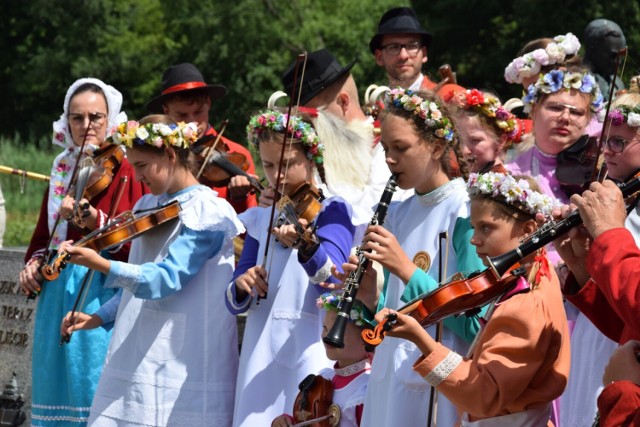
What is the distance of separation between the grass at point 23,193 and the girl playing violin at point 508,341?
9537mm

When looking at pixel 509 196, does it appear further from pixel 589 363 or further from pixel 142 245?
pixel 142 245

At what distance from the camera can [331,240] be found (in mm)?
5805

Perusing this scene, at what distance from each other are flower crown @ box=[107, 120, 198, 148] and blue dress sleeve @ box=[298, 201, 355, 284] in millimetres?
890

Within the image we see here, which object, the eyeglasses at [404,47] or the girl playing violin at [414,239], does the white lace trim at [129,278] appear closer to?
the girl playing violin at [414,239]

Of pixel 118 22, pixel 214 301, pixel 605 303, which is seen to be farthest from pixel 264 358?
pixel 118 22

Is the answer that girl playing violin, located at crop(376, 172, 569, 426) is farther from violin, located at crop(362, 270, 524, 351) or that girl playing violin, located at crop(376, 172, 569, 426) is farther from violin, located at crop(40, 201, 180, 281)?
violin, located at crop(40, 201, 180, 281)

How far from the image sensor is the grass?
13695 mm

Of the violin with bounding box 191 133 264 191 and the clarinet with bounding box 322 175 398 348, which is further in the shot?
the violin with bounding box 191 133 264 191

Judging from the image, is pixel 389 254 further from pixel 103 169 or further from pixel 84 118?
pixel 84 118

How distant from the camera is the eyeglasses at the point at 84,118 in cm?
740

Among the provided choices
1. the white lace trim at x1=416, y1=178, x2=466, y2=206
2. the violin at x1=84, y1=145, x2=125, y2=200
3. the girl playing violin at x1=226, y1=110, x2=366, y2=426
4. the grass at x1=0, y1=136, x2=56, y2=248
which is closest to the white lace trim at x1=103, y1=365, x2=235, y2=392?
the girl playing violin at x1=226, y1=110, x2=366, y2=426

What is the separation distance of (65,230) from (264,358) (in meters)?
1.78

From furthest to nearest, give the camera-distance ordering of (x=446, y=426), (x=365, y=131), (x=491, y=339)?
(x=365, y=131), (x=446, y=426), (x=491, y=339)

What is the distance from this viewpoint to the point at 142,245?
6.39 metres
